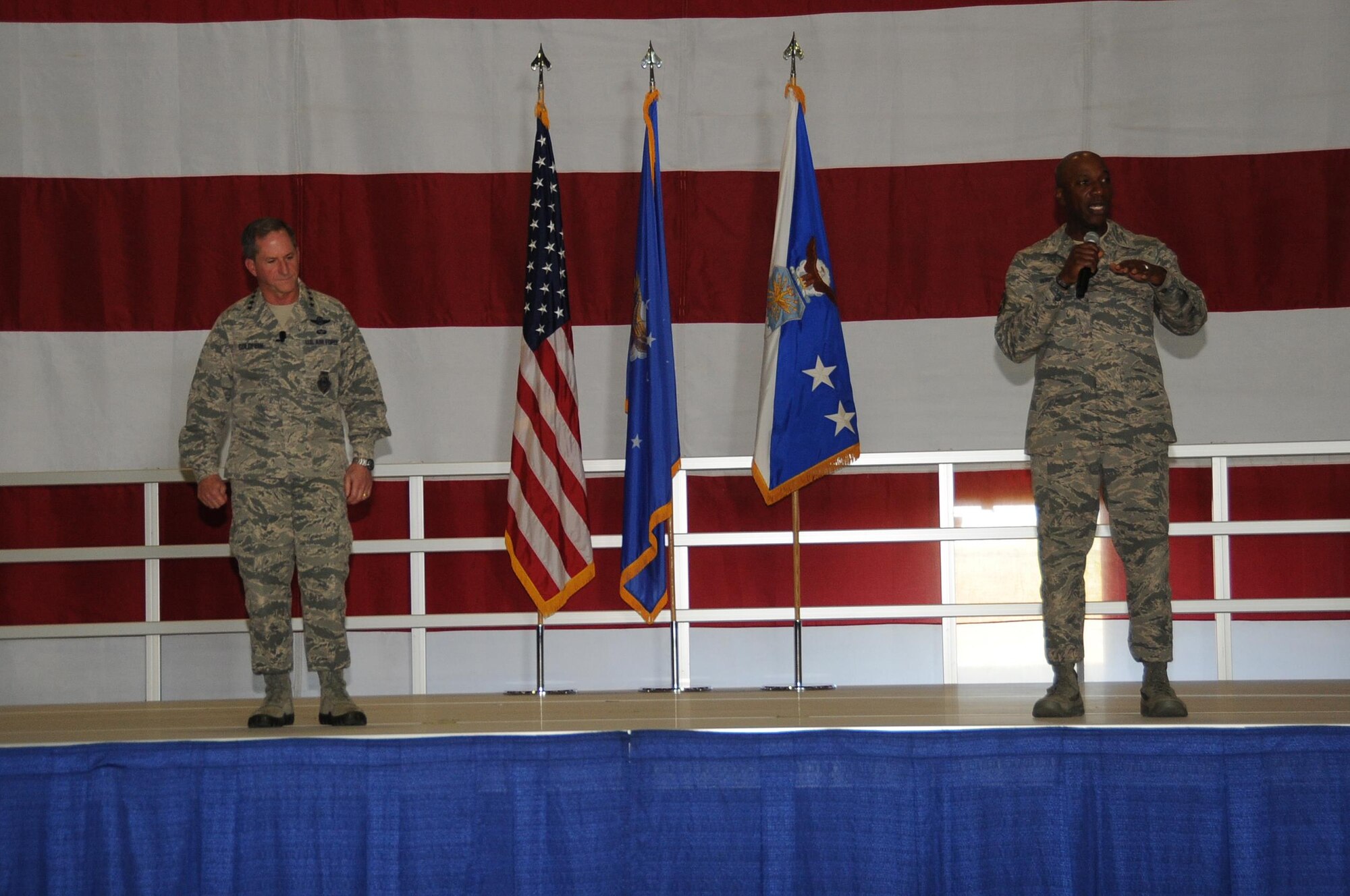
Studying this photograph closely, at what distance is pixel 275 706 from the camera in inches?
129

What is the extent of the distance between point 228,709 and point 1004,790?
7.49 feet

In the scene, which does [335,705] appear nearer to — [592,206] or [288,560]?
[288,560]

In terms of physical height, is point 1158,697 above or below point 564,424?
below

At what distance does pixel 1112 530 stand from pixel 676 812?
131 cm

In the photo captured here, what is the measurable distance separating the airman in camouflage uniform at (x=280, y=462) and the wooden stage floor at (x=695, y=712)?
207mm

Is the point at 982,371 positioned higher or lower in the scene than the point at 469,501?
higher

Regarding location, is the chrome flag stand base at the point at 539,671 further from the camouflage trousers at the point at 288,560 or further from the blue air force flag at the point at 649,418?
the camouflage trousers at the point at 288,560

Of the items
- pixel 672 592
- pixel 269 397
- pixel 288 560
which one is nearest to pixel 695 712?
pixel 672 592

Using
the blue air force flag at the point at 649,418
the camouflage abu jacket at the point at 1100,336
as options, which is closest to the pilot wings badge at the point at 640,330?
the blue air force flag at the point at 649,418

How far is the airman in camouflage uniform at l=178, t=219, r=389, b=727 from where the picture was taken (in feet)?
10.7

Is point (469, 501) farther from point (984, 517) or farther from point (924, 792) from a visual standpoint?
point (924, 792)

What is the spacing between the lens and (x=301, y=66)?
4.79 metres

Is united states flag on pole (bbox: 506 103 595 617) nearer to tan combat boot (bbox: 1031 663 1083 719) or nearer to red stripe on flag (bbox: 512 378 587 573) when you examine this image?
red stripe on flag (bbox: 512 378 587 573)

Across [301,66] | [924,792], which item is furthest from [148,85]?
[924,792]
